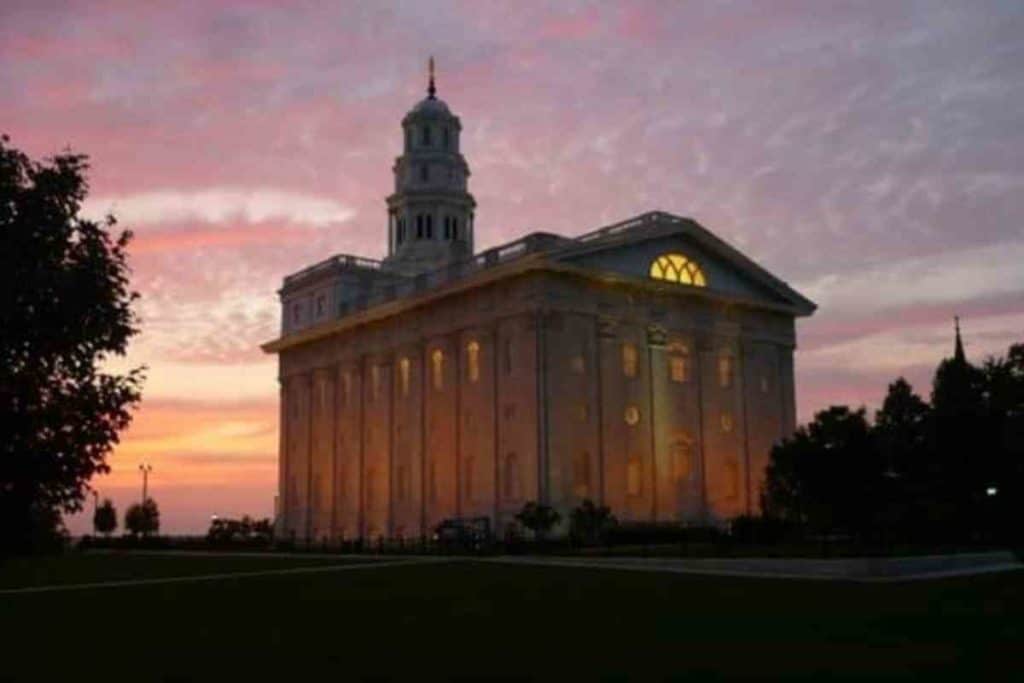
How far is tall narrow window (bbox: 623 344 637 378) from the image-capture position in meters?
67.3

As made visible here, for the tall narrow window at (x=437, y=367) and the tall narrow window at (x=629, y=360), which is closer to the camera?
the tall narrow window at (x=629, y=360)

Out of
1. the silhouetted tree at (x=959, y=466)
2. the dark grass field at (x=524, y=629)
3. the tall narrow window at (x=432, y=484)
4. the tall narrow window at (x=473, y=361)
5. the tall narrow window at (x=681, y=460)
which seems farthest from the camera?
the tall narrow window at (x=432, y=484)

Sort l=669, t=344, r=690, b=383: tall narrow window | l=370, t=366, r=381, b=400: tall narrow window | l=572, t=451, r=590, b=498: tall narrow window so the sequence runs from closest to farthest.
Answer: l=572, t=451, r=590, b=498: tall narrow window < l=669, t=344, r=690, b=383: tall narrow window < l=370, t=366, r=381, b=400: tall narrow window

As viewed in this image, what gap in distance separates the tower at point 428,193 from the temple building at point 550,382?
3403 millimetres

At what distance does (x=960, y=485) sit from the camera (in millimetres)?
50250

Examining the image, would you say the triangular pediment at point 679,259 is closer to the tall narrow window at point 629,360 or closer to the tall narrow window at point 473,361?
the tall narrow window at point 629,360

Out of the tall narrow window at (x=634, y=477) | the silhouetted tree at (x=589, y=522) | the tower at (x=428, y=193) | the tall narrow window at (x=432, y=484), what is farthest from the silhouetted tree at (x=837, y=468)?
the tower at (x=428, y=193)

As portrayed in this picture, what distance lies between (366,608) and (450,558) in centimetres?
2135

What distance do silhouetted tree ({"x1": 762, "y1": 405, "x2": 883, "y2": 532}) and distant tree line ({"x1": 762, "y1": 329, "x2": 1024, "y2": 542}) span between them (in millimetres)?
39

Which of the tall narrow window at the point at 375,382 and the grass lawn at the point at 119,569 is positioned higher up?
the tall narrow window at the point at 375,382

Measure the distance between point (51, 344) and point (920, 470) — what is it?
4010 cm

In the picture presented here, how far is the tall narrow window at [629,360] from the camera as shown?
221 ft

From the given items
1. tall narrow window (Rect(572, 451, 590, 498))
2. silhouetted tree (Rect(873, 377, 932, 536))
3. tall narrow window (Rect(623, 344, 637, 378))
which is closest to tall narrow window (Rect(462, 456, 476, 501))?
tall narrow window (Rect(572, 451, 590, 498))

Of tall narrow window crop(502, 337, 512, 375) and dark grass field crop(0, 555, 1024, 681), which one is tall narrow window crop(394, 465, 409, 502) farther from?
dark grass field crop(0, 555, 1024, 681)
